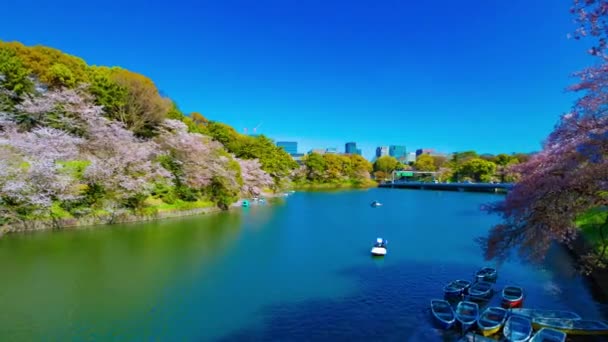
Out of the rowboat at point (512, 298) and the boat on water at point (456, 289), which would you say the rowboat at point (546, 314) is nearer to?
the rowboat at point (512, 298)

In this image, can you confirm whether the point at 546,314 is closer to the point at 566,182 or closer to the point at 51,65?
the point at 566,182

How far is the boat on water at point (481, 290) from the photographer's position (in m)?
9.57

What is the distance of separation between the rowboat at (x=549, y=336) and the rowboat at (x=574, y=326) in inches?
16.1

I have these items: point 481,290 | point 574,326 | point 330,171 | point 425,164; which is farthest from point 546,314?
point 425,164

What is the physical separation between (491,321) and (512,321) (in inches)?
18.3

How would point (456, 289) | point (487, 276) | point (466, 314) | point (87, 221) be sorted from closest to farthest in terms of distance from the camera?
point (466, 314)
point (456, 289)
point (487, 276)
point (87, 221)

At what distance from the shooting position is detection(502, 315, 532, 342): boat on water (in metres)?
6.88

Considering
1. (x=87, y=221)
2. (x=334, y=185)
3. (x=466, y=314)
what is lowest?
(x=466, y=314)

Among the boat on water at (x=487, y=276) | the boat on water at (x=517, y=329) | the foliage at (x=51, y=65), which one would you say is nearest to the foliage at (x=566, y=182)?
the boat on water at (x=517, y=329)

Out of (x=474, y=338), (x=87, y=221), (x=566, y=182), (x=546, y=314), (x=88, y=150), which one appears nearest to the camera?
(x=566, y=182)

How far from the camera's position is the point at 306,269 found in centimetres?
1280

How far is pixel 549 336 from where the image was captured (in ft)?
22.6

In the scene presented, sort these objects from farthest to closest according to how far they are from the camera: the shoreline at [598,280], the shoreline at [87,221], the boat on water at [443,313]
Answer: the shoreline at [87,221] < the shoreline at [598,280] < the boat on water at [443,313]

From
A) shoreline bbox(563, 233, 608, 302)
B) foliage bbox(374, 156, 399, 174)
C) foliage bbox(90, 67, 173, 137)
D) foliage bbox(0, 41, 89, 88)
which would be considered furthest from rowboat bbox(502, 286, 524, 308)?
foliage bbox(374, 156, 399, 174)
